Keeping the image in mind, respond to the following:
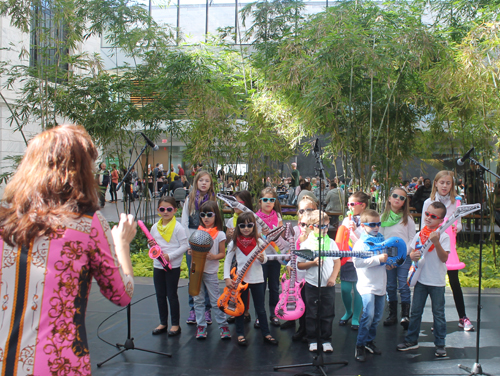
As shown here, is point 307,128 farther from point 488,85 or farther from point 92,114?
point 92,114

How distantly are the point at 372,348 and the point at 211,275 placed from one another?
4.34 ft

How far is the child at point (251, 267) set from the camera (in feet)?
10.7

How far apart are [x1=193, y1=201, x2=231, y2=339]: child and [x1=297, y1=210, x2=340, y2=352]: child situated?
0.66 metres

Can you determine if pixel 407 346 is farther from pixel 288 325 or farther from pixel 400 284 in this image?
pixel 288 325

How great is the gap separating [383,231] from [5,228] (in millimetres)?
3136

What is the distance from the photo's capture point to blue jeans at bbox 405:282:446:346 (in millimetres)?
3055

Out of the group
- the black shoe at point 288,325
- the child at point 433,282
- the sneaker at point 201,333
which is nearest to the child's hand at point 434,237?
the child at point 433,282

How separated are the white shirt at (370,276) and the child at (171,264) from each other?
141 cm

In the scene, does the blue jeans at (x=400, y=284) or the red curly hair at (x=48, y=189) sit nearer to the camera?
the red curly hair at (x=48, y=189)

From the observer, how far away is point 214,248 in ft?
11.6

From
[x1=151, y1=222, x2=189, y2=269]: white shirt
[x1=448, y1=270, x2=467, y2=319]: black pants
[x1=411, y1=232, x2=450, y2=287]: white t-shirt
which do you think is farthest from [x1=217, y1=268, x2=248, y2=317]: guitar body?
[x1=448, y1=270, x2=467, y2=319]: black pants

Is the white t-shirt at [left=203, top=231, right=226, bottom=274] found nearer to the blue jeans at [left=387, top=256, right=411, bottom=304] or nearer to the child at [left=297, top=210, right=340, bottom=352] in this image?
the child at [left=297, top=210, right=340, bottom=352]

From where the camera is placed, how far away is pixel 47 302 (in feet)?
4.02

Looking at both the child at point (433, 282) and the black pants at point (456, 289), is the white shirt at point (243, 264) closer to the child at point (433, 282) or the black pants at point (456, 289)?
the child at point (433, 282)
